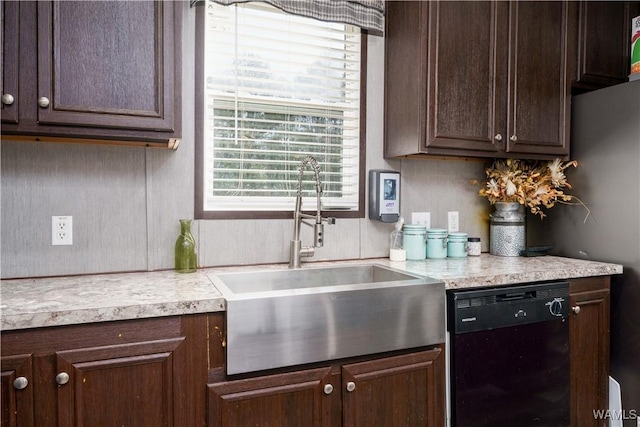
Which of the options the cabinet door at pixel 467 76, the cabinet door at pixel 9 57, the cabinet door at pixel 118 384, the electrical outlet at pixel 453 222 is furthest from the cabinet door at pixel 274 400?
the electrical outlet at pixel 453 222

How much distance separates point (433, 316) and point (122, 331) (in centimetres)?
101

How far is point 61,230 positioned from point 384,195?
1.42m

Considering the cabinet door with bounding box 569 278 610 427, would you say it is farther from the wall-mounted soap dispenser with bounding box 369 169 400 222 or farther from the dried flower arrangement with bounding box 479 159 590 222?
the wall-mounted soap dispenser with bounding box 369 169 400 222

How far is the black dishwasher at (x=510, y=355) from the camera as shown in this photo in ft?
5.07

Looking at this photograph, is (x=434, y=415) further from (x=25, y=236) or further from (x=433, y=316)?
(x=25, y=236)

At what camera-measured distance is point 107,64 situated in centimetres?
134

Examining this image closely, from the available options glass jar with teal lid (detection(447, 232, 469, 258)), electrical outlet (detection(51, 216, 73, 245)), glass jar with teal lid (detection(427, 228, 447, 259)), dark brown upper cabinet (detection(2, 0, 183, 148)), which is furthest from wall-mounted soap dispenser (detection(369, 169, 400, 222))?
electrical outlet (detection(51, 216, 73, 245))

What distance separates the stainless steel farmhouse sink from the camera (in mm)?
1227

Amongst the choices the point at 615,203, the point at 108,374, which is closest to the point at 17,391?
the point at 108,374

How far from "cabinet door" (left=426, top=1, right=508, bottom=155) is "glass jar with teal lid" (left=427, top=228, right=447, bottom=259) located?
0.43 m

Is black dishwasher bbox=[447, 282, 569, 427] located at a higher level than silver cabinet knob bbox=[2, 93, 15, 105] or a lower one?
lower

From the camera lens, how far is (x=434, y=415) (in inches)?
58.5

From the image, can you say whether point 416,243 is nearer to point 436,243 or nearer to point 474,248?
point 436,243

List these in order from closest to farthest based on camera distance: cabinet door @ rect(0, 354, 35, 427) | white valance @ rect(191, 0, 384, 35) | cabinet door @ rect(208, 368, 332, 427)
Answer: cabinet door @ rect(0, 354, 35, 427) < cabinet door @ rect(208, 368, 332, 427) < white valance @ rect(191, 0, 384, 35)
